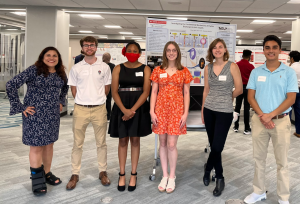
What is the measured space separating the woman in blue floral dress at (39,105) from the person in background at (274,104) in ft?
6.38

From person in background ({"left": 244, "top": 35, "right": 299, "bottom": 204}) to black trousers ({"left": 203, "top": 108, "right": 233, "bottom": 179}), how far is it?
0.87ft

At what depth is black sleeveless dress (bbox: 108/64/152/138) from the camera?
2641mm

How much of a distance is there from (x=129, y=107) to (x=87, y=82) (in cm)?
52

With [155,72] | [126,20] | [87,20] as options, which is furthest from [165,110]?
[87,20]

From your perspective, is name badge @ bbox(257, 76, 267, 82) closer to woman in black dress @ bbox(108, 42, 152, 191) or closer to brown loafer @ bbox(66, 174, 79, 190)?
woman in black dress @ bbox(108, 42, 152, 191)

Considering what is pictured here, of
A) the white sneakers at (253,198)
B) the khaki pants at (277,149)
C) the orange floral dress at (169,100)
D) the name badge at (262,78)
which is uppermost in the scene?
the name badge at (262,78)

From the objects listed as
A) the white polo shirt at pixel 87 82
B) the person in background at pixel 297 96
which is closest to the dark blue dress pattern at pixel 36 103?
the white polo shirt at pixel 87 82

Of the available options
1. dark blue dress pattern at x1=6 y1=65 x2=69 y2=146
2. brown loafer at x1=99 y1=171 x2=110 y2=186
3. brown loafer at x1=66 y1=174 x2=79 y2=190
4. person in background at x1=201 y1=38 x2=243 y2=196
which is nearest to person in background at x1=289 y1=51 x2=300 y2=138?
person in background at x1=201 y1=38 x2=243 y2=196

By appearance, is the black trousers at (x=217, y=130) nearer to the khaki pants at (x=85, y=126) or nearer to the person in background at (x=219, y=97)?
the person in background at (x=219, y=97)

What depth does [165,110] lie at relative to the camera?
8.88 ft

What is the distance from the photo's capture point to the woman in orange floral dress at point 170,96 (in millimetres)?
2680

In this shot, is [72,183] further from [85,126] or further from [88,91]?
[88,91]

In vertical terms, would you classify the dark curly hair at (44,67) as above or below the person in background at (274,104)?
above

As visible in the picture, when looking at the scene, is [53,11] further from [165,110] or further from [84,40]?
[165,110]
